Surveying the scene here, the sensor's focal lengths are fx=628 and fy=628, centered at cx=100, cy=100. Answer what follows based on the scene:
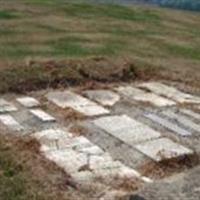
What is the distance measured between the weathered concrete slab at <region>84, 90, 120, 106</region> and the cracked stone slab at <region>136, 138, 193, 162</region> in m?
1.29

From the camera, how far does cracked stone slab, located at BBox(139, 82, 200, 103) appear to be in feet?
24.6

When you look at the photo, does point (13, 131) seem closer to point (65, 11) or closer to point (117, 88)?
point (117, 88)

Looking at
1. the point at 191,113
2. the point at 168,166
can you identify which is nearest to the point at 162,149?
the point at 168,166

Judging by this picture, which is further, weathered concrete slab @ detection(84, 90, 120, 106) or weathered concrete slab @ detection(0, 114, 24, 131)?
weathered concrete slab @ detection(84, 90, 120, 106)

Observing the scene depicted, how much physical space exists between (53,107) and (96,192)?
2.12 meters

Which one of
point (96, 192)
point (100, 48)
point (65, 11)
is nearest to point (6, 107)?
point (96, 192)

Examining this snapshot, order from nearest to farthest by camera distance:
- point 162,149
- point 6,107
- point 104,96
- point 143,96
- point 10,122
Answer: point 162,149 < point 10,122 < point 6,107 < point 104,96 < point 143,96

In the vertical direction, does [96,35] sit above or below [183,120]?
below

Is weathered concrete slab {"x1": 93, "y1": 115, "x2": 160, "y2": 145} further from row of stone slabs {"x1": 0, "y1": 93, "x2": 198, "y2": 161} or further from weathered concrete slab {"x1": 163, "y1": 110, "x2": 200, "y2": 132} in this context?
weathered concrete slab {"x1": 163, "y1": 110, "x2": 200, "y2": 132}

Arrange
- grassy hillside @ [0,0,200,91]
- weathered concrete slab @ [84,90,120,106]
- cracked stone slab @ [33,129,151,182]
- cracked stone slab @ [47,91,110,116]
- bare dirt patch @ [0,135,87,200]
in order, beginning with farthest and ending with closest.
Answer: grassy hillside @ [0,0,200,91]
weathered concrete slab @ [84,90,120,106]
cracked stone slab @ [47,91,110,116]
cracked stone slab @ [33,129,151,182]
bare dirt patch @ [0,135,87,200]

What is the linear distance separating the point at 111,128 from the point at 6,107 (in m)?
1.21

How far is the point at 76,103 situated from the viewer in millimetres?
6977

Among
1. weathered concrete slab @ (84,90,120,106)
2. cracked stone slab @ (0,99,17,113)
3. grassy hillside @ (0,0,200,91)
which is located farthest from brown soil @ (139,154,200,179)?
grassy hillside @ (0,0,200,91)

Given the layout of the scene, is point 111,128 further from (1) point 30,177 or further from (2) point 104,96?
(1) point 30,177
